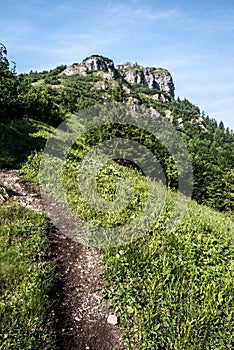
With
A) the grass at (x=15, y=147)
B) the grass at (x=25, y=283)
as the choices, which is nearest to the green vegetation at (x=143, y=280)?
the grass at (x=25, y=283)

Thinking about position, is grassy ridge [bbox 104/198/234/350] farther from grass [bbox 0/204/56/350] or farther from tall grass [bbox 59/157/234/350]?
grass [bbox 0/204/56/350]

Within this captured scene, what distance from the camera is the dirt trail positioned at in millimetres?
5281

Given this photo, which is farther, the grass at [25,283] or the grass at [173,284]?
the grass at [173,284]

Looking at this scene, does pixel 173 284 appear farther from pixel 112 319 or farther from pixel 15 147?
pixel 15 147

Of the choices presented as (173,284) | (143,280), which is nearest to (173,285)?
(173,284)

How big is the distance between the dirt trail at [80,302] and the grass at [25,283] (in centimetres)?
28

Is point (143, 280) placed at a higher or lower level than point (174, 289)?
lower

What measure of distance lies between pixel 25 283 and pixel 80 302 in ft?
3.88

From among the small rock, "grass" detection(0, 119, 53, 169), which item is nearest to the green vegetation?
the small rock

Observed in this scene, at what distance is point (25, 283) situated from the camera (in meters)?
5.84

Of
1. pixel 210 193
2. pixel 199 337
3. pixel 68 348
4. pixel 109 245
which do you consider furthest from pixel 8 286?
pixel 210 193

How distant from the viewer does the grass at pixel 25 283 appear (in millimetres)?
4828

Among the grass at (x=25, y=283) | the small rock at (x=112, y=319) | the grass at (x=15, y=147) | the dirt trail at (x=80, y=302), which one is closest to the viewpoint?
the grass at (x=25, y=283)

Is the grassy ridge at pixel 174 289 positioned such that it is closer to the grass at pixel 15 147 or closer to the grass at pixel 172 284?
the grass at pixel 172 284
